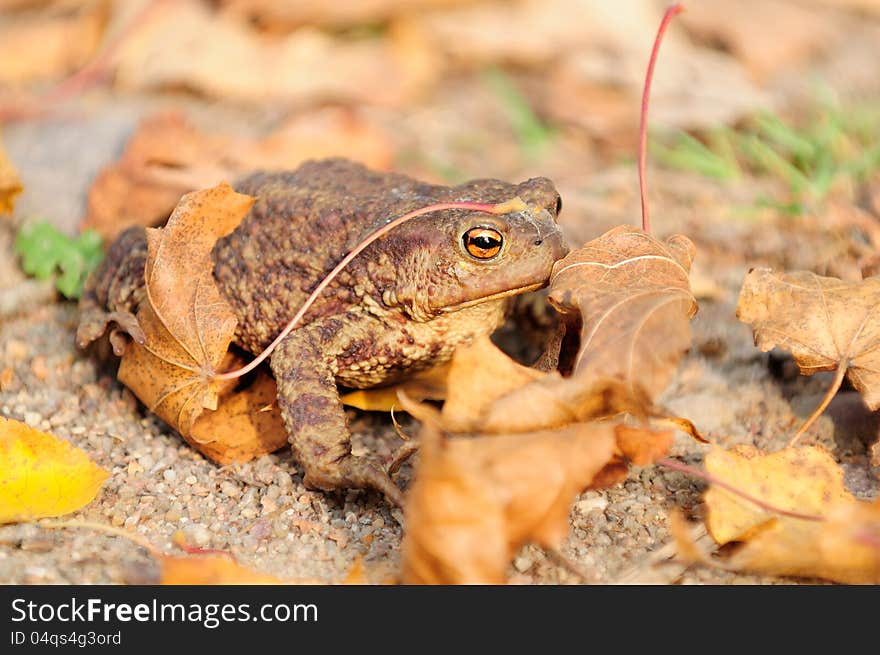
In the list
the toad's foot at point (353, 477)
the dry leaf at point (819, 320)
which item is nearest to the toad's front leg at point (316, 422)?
the toad's foot at point (353, 477)

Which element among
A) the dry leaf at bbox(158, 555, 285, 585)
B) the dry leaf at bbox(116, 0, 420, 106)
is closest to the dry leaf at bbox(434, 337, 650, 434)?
the dry leaf at bbox(158, 555, 285, 585)

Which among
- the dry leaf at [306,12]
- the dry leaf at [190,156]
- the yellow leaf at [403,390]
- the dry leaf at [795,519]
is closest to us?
the dry leaf at [795,519]

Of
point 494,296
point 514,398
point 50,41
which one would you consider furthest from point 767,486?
point 50,41

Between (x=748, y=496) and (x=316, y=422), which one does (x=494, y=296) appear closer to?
(x=316, y=422)

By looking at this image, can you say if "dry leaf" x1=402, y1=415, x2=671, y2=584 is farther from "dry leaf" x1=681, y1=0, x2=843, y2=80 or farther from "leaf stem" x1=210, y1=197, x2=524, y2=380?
"dry leaf" x1=681, y1=0, x2=843, y2=80

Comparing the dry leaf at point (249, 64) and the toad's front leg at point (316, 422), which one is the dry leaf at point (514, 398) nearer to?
the toad's front leg at point (316, 422)
